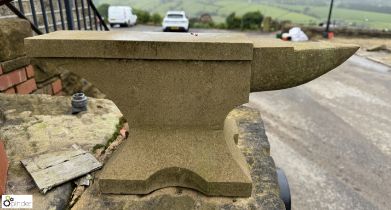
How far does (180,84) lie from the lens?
72.4 inches

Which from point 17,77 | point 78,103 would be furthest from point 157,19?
point 78,103

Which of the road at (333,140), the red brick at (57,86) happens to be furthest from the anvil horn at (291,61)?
the red brick at (57,86)

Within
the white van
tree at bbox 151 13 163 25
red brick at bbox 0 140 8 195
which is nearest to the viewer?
red brick at bbox 0 140 8 195

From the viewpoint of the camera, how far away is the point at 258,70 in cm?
184

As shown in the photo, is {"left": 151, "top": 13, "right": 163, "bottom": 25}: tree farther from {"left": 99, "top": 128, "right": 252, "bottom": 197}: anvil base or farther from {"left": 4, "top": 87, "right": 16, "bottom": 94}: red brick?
{"left": 99, "top": 128, "right": 252, "bottom": 197}: anvil base

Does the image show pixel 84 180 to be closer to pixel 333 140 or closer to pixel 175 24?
pixel 333 140

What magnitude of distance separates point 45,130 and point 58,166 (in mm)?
684

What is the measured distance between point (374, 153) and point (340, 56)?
404 cm

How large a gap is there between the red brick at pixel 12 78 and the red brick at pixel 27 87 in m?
0.06

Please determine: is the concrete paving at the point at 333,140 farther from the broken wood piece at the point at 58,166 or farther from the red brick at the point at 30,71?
the red brick at the point at 30,71

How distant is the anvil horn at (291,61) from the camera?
1.80 meters

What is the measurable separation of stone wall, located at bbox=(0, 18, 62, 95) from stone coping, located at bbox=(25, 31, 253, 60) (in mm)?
1742

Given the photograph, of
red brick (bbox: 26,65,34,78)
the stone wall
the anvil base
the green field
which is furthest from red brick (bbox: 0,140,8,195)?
the green field

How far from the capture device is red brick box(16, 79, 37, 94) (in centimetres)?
343
